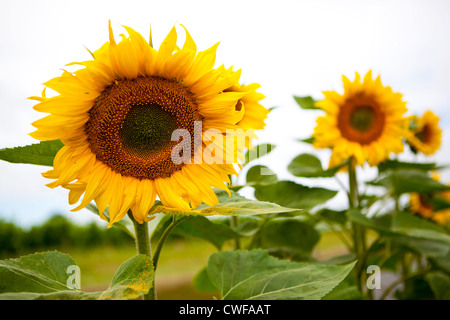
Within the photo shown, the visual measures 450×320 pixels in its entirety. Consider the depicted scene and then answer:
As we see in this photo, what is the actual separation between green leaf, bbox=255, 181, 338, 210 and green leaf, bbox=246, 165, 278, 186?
0.09 m

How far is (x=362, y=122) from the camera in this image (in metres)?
1.56

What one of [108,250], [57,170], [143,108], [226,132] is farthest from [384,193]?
[108,250]

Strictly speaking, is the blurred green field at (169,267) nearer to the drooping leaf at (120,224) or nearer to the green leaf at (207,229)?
the green leaf at (207,229)

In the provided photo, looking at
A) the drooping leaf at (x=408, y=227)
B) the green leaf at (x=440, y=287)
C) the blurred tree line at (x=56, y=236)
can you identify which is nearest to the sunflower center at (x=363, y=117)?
the drooping leaf at (x=408, y=227)

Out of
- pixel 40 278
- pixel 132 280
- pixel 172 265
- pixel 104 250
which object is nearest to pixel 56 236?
pixel 104 250

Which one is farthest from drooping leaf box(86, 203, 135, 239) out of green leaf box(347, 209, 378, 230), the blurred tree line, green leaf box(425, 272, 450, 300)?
the blurred tree line

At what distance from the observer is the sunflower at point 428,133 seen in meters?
1.89

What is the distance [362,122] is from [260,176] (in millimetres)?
712

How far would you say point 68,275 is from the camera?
723mm

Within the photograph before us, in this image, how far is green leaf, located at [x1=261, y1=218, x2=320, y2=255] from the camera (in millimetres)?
1464

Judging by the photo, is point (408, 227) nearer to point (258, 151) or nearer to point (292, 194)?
point (292, 194)

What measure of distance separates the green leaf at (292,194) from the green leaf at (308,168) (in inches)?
6.0
